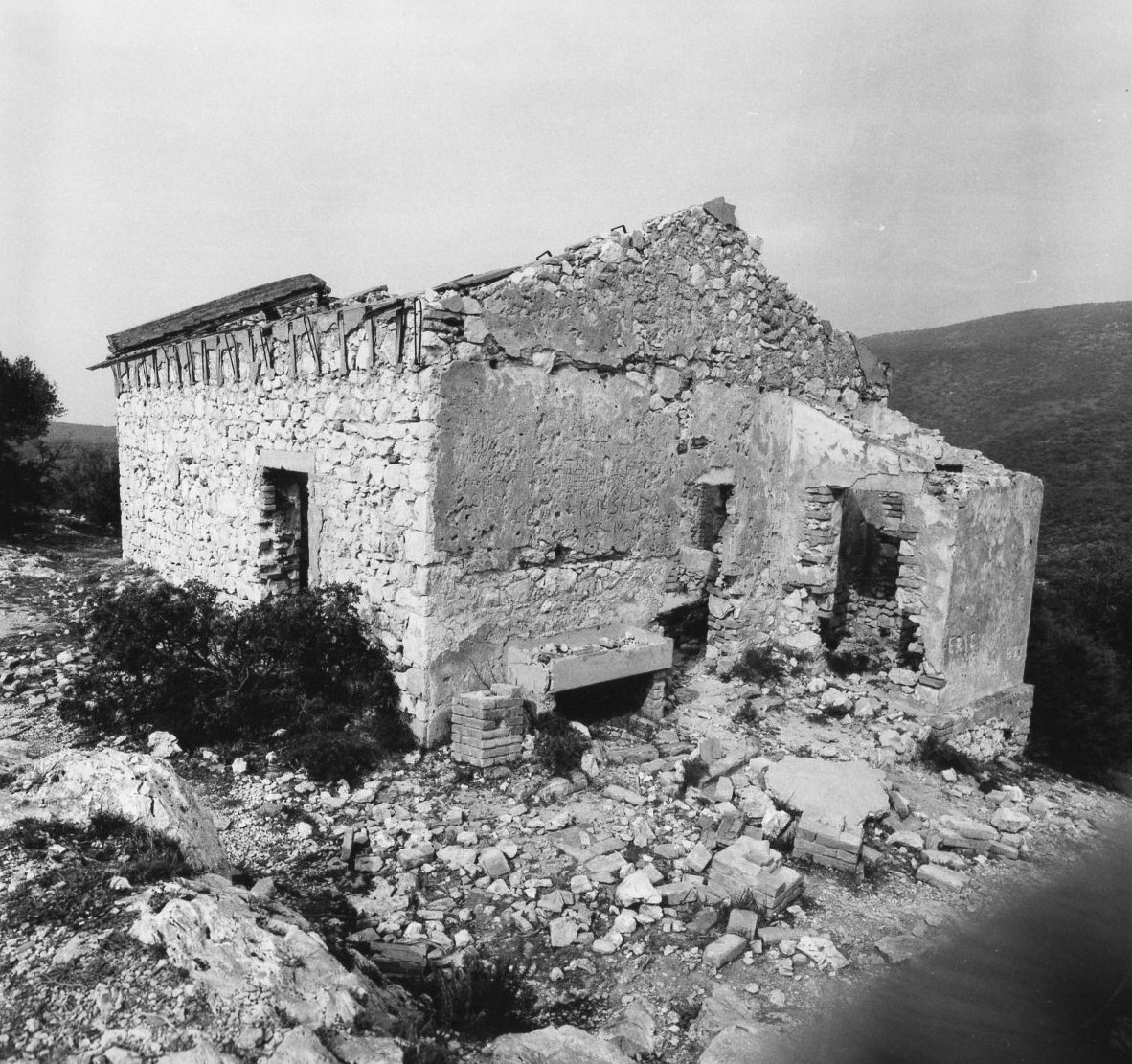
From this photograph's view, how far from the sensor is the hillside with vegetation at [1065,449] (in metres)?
8.91

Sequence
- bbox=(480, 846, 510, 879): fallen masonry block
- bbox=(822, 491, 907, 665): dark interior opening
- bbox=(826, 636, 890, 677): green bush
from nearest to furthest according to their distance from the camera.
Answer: bbox=(480, 846, 510, 879): fallen masonry block < bbox=(826, 636, 890, 677): green bush < bbox=(822, 491, 907, 665): dark interior opening

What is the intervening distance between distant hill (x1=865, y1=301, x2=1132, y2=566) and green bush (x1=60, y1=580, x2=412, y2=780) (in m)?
16.0

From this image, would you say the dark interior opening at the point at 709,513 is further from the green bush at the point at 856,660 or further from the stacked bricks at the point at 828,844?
the stacked bricks at the point at 828,844

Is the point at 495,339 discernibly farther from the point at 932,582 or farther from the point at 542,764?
the point at 932,582

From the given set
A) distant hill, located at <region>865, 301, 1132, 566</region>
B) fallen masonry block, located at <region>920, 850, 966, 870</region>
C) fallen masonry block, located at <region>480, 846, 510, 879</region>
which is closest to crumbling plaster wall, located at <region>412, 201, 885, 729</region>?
fallen masonry block, located at <region>480, 846, 510, 879</region>

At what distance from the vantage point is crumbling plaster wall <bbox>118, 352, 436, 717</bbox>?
19.5 ft

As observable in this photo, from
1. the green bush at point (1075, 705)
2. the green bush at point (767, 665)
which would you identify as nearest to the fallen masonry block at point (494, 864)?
the green bush at point (767, 665)

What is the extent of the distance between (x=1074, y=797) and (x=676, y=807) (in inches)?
151

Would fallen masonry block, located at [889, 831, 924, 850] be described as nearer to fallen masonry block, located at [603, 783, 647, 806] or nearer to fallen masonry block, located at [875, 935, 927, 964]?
fallen masonry block, located at [875, 935, 927, 964]

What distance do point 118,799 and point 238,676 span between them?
263 centimetres

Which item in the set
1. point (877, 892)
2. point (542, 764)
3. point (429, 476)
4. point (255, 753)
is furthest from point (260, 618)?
point (877, 892)

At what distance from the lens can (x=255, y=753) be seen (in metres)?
5.68

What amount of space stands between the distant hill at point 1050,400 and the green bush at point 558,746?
1491cm

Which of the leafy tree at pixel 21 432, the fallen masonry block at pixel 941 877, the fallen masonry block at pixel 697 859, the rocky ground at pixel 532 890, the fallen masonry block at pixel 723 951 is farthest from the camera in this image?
the leafy tree at pixel 21 432
